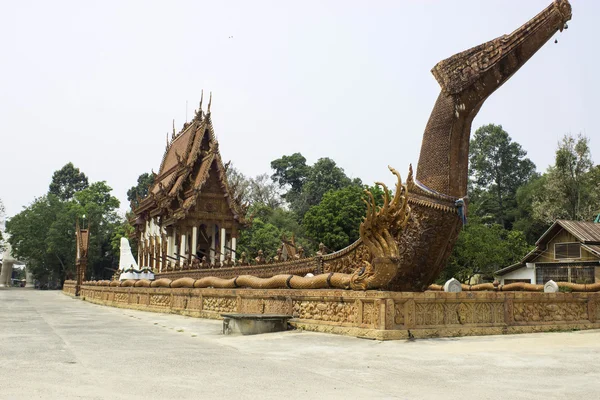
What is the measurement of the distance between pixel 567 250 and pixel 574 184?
1213cm

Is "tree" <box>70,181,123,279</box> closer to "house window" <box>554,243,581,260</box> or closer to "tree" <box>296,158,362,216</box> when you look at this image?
"tree" <box>296,158,362,216</box>

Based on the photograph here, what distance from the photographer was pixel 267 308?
12.7m

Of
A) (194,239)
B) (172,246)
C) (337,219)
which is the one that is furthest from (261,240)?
(194,239)

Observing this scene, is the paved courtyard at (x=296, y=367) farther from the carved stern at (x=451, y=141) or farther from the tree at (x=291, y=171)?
the tree at (x=291, y=171)

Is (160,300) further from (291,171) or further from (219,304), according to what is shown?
(291,171)

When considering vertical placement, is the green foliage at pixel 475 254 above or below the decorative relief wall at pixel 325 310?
above

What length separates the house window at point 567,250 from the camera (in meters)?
29.9

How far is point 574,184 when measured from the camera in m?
40.6

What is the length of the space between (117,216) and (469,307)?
6684 cm

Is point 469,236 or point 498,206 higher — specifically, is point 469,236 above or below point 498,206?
below

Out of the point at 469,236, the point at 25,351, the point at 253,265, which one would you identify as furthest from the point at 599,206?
the point at 25,351

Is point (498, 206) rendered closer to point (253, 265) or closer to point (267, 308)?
point (253, 265)

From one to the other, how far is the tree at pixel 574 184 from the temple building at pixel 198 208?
23.3 meters

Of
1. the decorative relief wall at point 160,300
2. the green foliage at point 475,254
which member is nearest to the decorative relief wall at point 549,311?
the decorative relief wall at point 160,300
